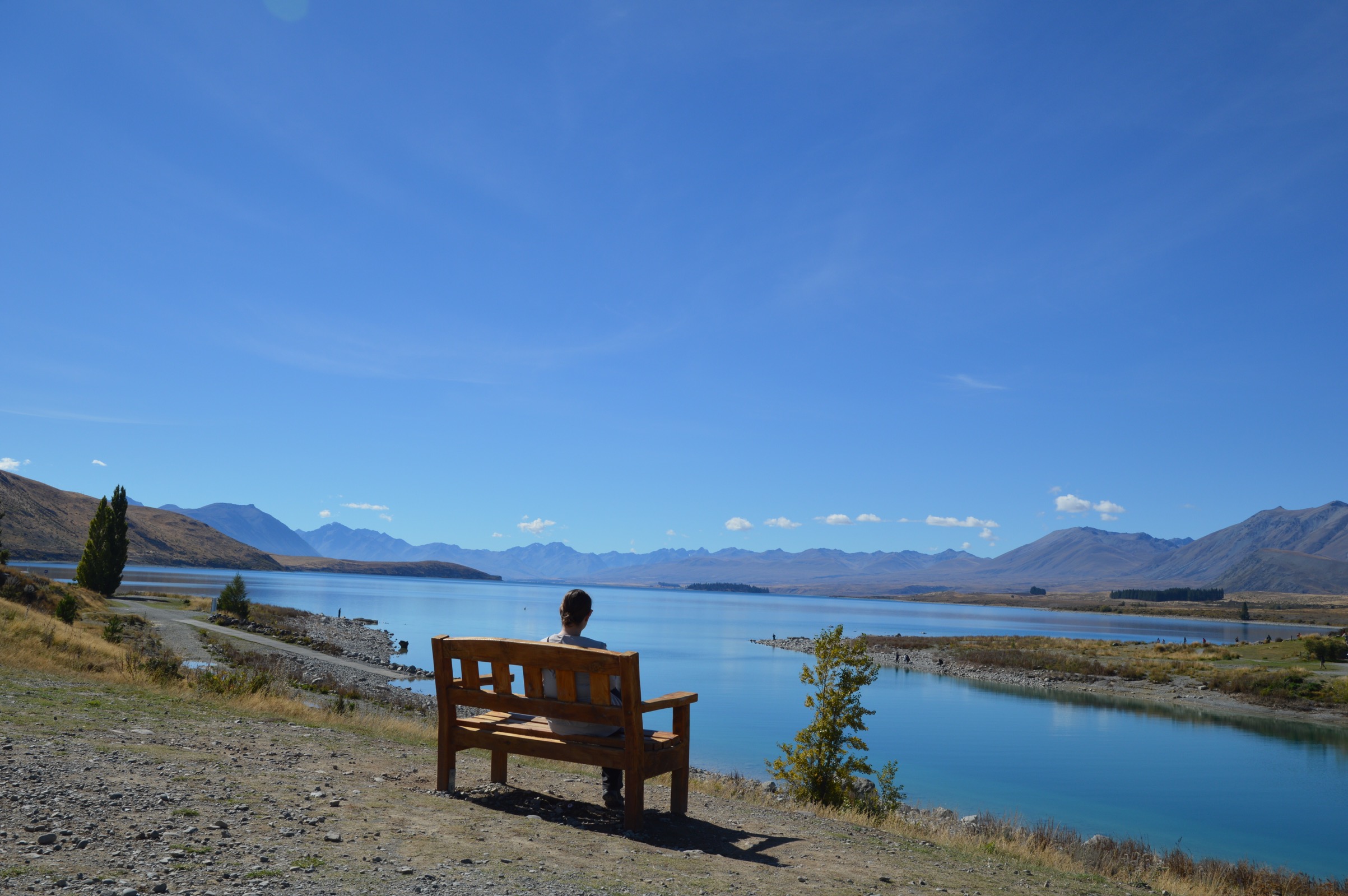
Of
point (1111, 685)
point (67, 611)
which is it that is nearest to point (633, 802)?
point (67, 611)

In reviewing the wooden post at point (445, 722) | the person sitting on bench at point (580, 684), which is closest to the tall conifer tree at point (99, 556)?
the wooden post at point (445, 722)

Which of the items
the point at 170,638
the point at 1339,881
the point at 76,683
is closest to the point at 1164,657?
the point at 1339,881

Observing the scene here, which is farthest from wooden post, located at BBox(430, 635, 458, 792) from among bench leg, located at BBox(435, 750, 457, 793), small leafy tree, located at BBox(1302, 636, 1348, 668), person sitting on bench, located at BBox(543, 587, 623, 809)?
small leafy tree, located at BBox(1302, 636, 1348, 668)

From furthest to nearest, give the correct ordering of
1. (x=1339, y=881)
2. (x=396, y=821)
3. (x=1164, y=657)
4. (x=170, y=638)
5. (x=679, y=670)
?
1. (x=1164, y=657)
2. (x=679, y=670)
3. (x=170, y=638)
4. (x=1339, y=881)
5. (x=396, y=821)

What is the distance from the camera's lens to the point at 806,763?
45.3 feet

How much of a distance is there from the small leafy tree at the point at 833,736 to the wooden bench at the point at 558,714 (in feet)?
21.2

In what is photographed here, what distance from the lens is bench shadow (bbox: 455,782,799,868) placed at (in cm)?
667

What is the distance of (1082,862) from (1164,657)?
190 ft

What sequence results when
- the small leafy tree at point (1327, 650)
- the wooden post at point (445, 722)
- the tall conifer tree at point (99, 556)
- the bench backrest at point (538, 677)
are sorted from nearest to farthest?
the bench backrest at point (538, 677)
the wooden post at point (445, 722)
the small leafy tree at point (1327, 650)
the tall conifer tree at point (99, 556)

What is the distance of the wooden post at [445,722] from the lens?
7.64 metres

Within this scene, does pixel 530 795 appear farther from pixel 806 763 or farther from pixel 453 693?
pixel 806 763

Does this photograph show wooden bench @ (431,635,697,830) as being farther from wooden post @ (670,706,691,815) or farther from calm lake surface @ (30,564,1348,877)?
calm lake surface @ (30,564,1348,877)

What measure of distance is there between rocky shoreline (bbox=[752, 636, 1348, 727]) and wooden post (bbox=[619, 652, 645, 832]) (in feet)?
138

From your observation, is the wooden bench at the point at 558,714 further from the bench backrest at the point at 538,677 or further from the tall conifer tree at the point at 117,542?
the tall conifer tree at the point at 117,542
